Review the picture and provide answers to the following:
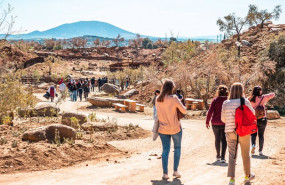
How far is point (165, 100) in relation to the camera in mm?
6527

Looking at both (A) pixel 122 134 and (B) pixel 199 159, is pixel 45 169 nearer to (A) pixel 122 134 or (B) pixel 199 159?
(B) pixel 199 159

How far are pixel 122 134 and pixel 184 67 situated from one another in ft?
→ 36.8

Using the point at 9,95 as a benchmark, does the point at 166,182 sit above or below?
below

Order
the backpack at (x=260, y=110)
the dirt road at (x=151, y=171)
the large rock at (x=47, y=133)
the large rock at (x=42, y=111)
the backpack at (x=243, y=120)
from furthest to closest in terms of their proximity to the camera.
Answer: the large rock at (x=42, y=111), the large rock at (x=47, y=133), the backpack at (x=260, y=110), the dirt road at (x=151, y=171), the backpack at (x=243, y=120)

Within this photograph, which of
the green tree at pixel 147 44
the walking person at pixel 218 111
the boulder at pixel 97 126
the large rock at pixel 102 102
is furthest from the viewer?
the green tree at pixel 147 44

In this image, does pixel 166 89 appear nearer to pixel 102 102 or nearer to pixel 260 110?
pixel 260 110

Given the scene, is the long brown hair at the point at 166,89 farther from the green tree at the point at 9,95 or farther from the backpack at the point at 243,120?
the green tree at the point at 9,95

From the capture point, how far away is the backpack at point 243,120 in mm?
6113

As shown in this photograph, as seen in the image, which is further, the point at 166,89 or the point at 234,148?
the point at 166,89

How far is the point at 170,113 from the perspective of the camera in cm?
652

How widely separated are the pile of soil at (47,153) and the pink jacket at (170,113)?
120 inches

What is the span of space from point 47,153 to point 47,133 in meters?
1.45

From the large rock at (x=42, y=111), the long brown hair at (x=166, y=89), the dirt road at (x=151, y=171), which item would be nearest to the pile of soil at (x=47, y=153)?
the dirt road at (x=151, y=171)

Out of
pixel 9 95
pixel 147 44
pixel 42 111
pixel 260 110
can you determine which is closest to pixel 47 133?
pixel 9 95
